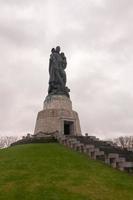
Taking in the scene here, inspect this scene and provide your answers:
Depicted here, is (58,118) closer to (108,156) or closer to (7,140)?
(108,156)

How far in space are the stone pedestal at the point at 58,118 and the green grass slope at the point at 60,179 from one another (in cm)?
1739

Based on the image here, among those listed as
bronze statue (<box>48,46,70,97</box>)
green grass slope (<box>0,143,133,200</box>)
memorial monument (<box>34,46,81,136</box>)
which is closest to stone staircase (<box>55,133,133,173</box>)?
green grass slope (<box>0,143,133,200</box>)

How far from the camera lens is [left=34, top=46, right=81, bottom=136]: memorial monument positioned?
43750 millimetres

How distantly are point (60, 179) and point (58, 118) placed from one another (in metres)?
25.1

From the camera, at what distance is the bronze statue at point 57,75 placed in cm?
4762

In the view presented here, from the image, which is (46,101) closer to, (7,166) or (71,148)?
(71,148)

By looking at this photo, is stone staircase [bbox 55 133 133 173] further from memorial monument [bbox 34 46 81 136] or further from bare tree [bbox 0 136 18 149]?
bare tree [bbox 0 136 18 149]

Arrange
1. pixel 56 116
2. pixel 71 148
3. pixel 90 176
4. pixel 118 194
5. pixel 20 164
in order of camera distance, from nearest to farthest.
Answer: pixel 118 194, pixel 90 176, pixel 20 164, pixel 71 148, pixel 56 116

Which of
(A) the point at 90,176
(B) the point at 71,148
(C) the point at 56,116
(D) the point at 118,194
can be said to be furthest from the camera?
(C) the point at 56,116

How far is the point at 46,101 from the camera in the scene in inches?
1858

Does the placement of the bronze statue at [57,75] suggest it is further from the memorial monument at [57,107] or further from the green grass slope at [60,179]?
the green grass slope at [60,179]

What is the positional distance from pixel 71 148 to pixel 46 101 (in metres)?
16.7

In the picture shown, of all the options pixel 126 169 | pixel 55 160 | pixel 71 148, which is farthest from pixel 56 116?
pixel 126 169

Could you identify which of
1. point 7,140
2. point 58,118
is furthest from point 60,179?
point 7,140
